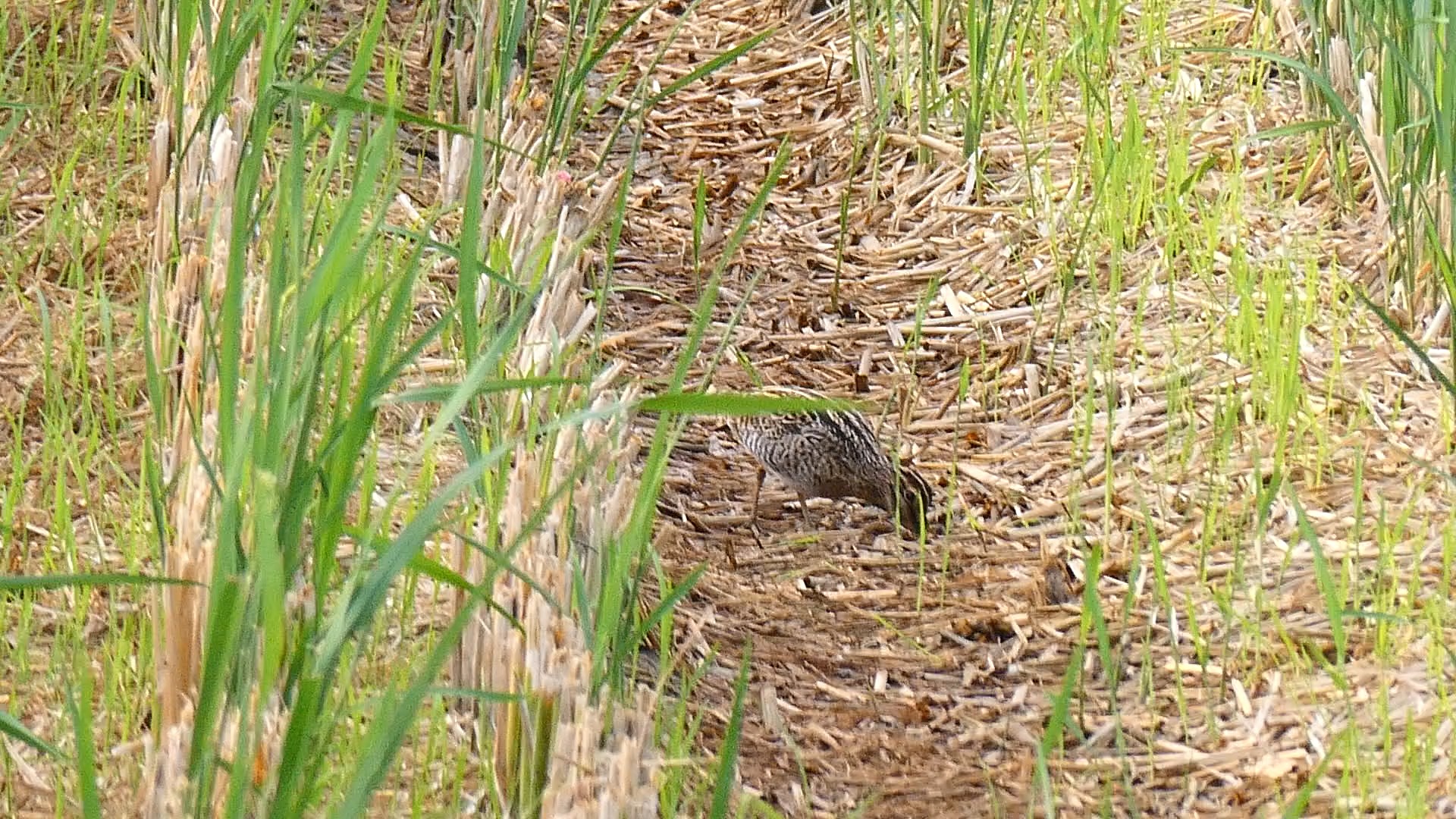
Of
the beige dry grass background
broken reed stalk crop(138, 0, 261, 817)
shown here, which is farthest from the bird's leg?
broken reed stalk crop(138, 0, 261, 817)

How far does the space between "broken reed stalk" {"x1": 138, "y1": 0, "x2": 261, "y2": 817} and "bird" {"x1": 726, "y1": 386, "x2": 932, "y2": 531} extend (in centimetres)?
96

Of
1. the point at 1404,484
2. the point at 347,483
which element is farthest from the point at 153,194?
the point at 1404,484

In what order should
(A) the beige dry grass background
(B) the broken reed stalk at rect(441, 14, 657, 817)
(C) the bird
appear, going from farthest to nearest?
(C) the bird, (A) the beige dry grass background, (B) the broken reed stalk at rect(441, 14, 657, 817)

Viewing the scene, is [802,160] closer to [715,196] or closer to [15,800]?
[715,196]

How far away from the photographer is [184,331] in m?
2.86

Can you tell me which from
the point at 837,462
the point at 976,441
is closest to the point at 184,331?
the point at 837,462

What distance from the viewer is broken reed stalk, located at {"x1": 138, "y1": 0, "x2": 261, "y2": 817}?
194 centimetres

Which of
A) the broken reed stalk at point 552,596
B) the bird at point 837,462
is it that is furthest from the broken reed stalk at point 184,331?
the bird at point 837,462

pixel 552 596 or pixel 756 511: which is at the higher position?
pixel 552 596

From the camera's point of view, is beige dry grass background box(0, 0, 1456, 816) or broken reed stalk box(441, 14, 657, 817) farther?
beige dry grass background box(0, 0, 1456, 816)

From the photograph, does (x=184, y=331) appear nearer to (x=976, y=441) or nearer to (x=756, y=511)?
(x=756, y=511)

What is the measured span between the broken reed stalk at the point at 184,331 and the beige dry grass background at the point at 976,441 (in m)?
0.07

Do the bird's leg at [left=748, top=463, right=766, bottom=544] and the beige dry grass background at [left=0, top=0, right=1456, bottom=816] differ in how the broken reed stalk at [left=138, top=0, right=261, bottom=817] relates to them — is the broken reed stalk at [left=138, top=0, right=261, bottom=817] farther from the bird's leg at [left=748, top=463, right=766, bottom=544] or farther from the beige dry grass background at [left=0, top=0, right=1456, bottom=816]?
the bird's leg at [left=748, top=463, right=766, bottom=544]

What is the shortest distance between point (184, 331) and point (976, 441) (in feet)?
4.78
